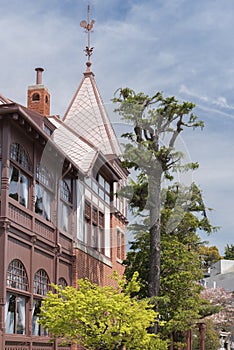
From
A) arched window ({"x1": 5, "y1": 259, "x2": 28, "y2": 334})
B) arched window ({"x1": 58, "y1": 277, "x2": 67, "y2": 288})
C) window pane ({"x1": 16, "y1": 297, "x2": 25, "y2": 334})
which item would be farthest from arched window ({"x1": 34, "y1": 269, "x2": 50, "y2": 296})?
arched window ({"x1": 58, "y1": 277, "x2": 67, "y2": 288})

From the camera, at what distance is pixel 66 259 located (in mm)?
23484

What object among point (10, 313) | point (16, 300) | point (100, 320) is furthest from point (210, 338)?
point (100, 320)

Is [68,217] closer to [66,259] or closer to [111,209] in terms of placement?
[66,259]

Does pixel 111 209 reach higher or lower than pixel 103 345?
higher

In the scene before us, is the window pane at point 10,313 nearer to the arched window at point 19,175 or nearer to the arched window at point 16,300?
the arched window at point 16,300

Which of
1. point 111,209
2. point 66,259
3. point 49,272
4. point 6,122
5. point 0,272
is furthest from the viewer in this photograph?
point 111,209

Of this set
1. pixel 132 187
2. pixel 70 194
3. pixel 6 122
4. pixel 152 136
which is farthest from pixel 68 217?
pixel 6 122

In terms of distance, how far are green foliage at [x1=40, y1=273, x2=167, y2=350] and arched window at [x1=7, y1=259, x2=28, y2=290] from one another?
129cm

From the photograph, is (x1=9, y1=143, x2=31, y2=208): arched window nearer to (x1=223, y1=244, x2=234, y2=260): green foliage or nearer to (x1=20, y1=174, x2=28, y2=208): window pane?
(x1=20, y1=174, x2=28, y2=208): window pane

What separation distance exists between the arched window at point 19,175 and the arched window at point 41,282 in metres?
2.43

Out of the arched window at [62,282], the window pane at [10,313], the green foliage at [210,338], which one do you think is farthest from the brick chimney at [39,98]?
the green foliage at [210,338]

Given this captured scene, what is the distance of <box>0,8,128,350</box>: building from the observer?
18234 millimetres

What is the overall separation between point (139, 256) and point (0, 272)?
10253 millimetres

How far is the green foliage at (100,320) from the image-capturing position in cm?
1681
